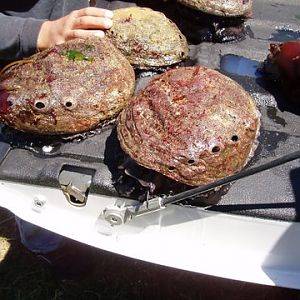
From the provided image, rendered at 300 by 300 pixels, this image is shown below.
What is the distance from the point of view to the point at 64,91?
79.6 inches

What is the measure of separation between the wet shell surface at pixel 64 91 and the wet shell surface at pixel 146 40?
26 centimetres

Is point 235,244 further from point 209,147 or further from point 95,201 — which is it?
point 95,201

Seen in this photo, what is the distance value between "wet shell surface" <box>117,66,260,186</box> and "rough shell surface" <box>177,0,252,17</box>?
0.78 meters

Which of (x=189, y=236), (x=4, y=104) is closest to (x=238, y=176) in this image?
(x=189, y=236)

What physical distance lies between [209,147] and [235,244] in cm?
43

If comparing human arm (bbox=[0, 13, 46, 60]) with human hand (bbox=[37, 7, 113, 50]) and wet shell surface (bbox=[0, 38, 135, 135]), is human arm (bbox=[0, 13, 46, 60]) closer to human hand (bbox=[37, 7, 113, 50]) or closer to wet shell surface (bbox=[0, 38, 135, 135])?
human hand (bbox=[37, 7, 113, 50])

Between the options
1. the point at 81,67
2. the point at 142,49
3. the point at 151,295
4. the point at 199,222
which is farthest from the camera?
the point at 151,295

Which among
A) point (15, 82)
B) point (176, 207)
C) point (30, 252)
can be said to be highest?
point (15, 82)

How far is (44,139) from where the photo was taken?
7.01 ft

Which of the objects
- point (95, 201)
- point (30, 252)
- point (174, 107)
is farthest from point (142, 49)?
point (30, 252)

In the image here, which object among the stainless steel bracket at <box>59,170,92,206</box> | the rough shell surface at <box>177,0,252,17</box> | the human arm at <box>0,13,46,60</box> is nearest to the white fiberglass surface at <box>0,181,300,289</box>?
the stainless steel bracket at <box>59,170,92,206</box>

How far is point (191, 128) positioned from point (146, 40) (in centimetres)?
72

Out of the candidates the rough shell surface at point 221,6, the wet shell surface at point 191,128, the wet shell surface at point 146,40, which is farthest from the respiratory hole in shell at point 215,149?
the rough shell surface at point 221,6

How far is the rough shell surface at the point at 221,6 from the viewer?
2.66m
